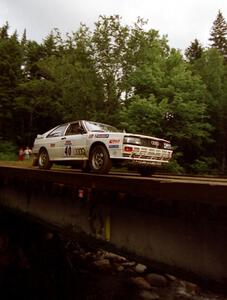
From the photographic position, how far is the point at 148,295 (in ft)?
36.4

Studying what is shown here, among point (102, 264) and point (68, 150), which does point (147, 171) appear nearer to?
point (68, 150)

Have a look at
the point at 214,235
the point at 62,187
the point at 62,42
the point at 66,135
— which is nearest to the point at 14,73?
the point at 62,42

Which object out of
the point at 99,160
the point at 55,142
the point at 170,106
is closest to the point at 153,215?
the point at 99,160

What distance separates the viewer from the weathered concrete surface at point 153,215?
4.58 m

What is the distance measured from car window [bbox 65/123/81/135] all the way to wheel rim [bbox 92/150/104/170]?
4.62 feet

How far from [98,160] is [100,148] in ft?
1.00

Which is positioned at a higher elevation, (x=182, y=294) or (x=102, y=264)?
(x=102, y=264)

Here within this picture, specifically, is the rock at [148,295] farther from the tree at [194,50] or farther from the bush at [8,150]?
the tree at [194,50]

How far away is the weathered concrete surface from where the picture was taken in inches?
180

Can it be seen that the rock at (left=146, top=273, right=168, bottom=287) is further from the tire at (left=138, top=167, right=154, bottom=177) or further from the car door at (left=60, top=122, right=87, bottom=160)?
the car door at (left=60, top=122, right=87, bottom=160)

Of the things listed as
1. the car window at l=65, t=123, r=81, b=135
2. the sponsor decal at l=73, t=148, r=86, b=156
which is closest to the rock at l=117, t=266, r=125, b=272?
the sponsor decal at l=73, t=148, r=86, b=156

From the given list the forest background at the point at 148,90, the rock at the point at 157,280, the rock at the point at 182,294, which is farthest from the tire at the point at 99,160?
the forest background at the point at 148,90

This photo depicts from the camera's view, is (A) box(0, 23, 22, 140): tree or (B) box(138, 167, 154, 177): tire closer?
(B) box(138, 167, 154, 177): tire

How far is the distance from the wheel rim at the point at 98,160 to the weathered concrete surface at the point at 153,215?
1.28 meters
